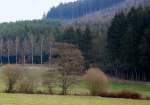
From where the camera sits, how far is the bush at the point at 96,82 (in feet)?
196

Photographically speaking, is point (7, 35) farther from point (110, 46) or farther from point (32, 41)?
point (110, 46)

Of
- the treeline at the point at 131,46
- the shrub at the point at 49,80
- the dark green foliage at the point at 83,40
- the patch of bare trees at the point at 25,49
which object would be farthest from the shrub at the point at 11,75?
the patch of bare trees at the point at 25,49

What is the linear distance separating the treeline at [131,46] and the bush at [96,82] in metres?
27.5

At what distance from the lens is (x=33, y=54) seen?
147 meters

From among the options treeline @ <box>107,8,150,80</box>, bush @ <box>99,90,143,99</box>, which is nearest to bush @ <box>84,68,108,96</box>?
bush @ <box>99,90,143,99</box>

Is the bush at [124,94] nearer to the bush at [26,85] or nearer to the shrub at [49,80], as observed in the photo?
the shrub at [49,80]

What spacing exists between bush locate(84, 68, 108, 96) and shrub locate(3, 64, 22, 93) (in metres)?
11.7

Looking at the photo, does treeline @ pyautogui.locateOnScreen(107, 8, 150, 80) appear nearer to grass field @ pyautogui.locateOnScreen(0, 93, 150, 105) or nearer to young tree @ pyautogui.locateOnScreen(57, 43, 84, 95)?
young tree @ pyautogui.locateOnScreen(57, 43, 84, 95)

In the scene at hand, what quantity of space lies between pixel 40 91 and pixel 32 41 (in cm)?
8311

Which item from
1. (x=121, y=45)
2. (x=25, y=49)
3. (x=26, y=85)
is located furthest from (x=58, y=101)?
(x=25, y=49)

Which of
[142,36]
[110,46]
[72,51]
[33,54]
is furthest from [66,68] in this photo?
[33,54]

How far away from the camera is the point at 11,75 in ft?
211

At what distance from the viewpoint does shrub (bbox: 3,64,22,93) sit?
63906mm

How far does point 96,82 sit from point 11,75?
14446mm
